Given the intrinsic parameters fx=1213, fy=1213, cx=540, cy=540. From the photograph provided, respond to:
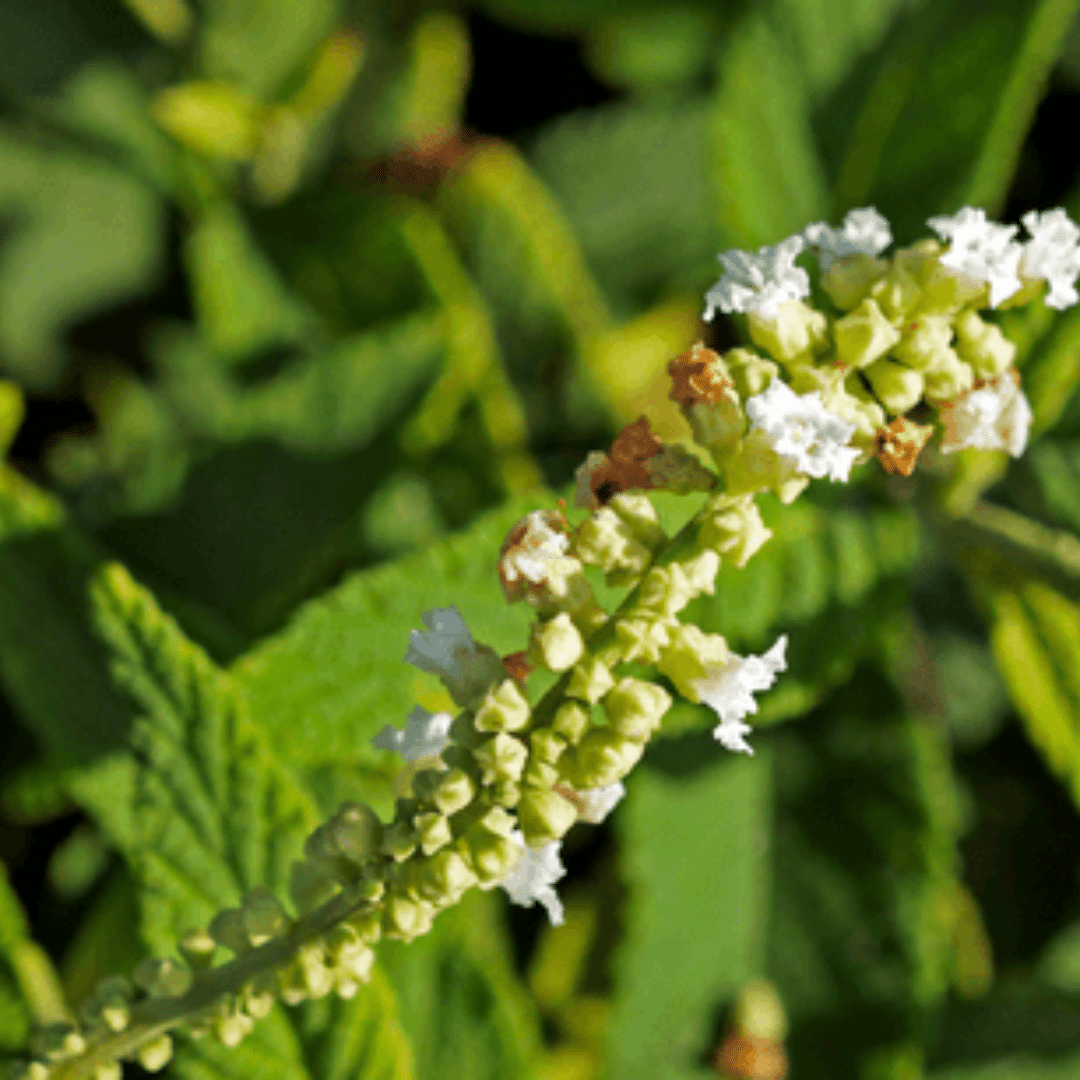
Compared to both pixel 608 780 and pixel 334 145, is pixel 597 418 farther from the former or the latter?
pixel 608 780

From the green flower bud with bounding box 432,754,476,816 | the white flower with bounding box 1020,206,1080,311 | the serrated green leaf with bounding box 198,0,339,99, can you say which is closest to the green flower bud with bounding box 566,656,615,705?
the green flower bud with bounding box 432,754,476,816

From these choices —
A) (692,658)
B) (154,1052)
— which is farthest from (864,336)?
(154,1052)

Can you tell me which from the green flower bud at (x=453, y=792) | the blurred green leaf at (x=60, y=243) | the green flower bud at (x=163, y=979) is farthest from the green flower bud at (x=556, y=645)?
the blurred green leaf at (x=60, y=243)

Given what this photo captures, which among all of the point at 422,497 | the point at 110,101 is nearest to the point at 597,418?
the point at 422,497

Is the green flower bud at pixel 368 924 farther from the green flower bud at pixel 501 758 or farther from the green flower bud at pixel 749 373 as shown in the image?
the green flower bud at pixel 749 373

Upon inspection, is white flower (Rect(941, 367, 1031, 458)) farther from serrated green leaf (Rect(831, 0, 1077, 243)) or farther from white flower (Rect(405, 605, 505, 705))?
serrated green leaf (Rect(831, 0, 1077, 243))
